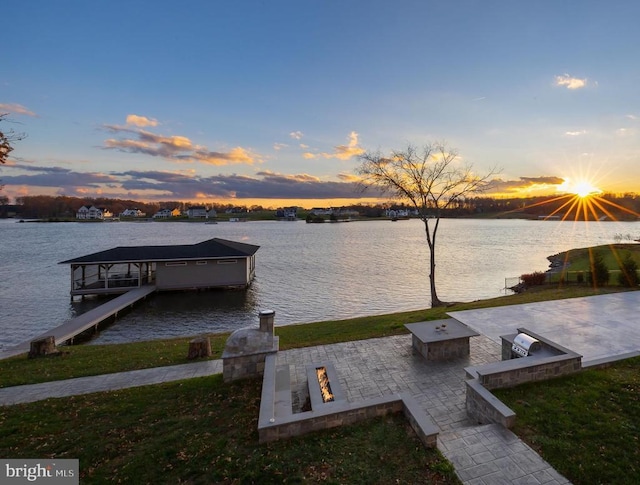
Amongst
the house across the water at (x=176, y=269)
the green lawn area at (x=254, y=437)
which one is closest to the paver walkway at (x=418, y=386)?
the green lawn area at (x=254, y=437)

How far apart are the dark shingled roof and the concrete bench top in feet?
56.7

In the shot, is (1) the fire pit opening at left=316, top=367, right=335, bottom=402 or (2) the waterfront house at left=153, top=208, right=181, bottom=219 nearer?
(1) the fire pit opening at left=316, top=367, right=335, bottom=402

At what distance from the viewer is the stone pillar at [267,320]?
7.54 m

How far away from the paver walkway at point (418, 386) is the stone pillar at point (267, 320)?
126 centimetres

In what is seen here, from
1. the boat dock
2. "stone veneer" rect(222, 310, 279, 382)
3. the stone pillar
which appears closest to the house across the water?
the boat dock

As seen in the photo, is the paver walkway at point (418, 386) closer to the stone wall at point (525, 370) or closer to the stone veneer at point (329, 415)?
the stone veneer at point (329, 415)

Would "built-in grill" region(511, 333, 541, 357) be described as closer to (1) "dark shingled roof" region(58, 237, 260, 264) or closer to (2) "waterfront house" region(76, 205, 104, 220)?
(1) "dark shingled roof" region(58, 237, 260, 264)

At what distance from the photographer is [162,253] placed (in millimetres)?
23062

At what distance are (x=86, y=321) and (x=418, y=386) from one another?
54.7 ft

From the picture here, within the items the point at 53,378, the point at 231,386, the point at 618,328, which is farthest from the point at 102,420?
the point at 618,328

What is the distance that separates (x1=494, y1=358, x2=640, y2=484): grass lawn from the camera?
4.10 meters

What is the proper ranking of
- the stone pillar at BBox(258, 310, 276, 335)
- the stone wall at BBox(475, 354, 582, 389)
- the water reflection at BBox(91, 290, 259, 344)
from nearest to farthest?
the stone wall at BBox(475, 354, 582, 389), the stone pillar at BBox(258, 310, 276, 335), the water reflection at BBox(91, 290, 259, 344)

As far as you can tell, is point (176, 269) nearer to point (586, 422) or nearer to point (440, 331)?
point (440, 331)

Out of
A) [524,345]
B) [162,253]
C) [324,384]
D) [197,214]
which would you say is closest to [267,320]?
[324,384]
